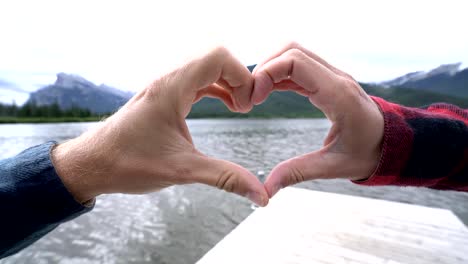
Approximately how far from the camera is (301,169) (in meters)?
1.37

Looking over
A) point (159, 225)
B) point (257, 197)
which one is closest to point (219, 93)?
point (257, 197)

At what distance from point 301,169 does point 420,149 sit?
2.12ft

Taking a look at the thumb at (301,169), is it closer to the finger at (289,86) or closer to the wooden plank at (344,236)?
the finger at (289,86)

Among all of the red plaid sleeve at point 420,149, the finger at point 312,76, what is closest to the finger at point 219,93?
the finger at point 312,76

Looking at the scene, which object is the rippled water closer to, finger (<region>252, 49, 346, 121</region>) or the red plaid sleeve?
the red plaid sleeve

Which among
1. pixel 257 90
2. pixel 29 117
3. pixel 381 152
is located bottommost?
pixel 29 117

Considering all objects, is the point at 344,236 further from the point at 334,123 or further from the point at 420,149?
the point at 334,123

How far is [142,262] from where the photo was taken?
6.29m

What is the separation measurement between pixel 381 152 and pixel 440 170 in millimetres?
385

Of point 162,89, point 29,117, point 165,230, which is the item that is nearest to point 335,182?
point 165,230

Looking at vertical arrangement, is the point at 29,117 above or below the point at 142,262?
below

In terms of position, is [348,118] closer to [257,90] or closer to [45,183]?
[257,90]

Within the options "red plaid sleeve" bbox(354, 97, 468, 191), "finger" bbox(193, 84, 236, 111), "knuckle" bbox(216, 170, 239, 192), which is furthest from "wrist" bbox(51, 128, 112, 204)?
"red plaid sleeve" bbox(354, 97, 468, 191)

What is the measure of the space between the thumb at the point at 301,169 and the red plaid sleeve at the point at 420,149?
0.28 metres
